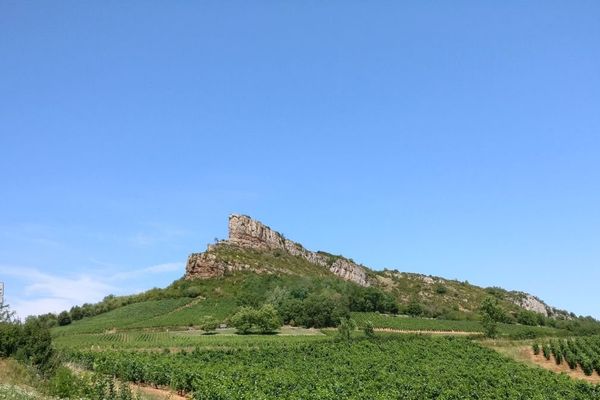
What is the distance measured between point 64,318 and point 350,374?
340ft

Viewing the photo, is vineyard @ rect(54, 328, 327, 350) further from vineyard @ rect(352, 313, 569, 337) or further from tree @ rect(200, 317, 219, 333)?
vineyard @ rect(352, 313, 569, 337)

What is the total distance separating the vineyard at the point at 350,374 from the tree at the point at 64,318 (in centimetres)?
7962

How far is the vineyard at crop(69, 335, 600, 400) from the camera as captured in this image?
2956 cm

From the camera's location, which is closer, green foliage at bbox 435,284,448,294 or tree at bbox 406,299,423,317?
tree at bbox 406,299,423,317

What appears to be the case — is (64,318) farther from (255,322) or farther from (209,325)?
(255,322)

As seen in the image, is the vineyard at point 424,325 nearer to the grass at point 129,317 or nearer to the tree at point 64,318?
the grass at point 129,317

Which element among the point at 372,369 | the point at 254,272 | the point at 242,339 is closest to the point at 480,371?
the point at 372,369

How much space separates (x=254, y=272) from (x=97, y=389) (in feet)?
370

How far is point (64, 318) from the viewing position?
12231 centimetres

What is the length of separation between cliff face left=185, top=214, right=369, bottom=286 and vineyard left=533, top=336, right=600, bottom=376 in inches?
3271

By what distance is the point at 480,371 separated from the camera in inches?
1590

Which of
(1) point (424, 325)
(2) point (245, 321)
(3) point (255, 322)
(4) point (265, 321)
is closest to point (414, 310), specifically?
(1) point (424, 325)

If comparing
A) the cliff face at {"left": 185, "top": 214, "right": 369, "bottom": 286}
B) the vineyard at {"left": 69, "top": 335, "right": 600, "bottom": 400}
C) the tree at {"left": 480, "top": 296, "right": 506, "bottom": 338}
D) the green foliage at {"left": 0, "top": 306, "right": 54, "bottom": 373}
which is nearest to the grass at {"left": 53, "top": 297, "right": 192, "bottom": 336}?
the cliff face at {"left": 185, "top": 214, "right": 369, "bottom": 286}

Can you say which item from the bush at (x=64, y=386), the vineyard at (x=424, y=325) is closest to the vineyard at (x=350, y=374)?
the bush at (x=64, y=386)
